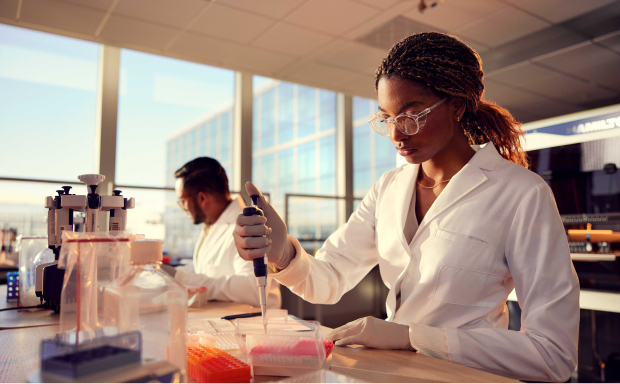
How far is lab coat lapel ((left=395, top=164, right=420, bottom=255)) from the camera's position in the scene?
51.4 inches

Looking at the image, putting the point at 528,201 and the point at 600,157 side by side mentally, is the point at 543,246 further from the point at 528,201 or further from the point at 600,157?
the point at 600,157

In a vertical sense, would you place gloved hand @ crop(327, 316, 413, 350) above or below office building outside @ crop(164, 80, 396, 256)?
below

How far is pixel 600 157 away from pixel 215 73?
12.0ft

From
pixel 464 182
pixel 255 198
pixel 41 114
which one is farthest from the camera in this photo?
pixel 41 114

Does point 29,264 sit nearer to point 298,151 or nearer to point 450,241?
point 450,241

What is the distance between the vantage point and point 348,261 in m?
1.46

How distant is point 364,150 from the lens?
550 cm

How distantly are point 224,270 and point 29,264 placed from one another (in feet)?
3.00

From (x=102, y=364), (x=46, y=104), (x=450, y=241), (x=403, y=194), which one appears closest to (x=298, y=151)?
(x=46, y=104)

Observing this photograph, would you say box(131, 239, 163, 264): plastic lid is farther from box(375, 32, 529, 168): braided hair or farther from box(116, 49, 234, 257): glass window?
box(116, 49, 234, 257): glass window

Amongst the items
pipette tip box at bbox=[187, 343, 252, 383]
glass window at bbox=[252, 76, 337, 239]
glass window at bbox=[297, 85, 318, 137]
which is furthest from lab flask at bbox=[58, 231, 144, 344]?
glass window at bbox=[297, 85, 318, 137]

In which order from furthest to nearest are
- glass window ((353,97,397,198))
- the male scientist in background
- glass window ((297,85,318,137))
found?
1. glass window ((353,97,397,198))
2. glass window ((297,85,318,137))
3. the male scientist in background

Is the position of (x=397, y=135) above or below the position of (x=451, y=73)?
below

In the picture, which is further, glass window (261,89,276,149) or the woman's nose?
glass window (261,89,276,149)
